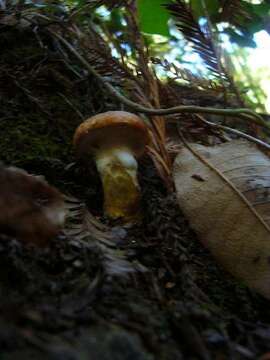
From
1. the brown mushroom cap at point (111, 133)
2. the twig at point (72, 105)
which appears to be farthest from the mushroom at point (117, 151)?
the twig at point (72, 105)

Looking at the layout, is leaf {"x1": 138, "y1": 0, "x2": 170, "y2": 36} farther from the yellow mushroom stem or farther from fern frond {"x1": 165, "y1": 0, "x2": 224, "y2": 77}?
the yellow mushroom stem

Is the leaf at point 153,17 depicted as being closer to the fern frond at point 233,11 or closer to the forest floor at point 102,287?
the fern frond at point 233,11

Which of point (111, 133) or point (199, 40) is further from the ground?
point (199, 40)

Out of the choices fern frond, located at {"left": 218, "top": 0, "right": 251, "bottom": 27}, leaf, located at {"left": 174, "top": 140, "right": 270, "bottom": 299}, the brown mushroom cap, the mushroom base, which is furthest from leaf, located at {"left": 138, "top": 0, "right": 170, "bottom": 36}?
leaf, located at {"left": 174, "top": 140, "right": 270, "bottom": 299}

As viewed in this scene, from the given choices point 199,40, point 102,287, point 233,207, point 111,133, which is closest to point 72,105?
point 111,133

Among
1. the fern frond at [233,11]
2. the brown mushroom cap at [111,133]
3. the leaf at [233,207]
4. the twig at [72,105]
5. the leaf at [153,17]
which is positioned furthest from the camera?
the leaf at [153,17]

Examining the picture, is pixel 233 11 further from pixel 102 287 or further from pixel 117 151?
pixel 102 287
